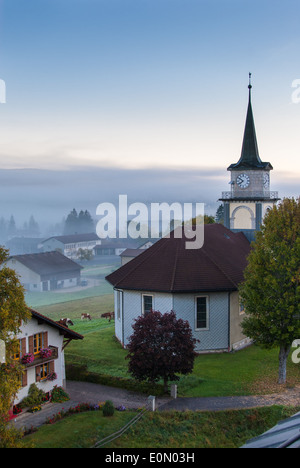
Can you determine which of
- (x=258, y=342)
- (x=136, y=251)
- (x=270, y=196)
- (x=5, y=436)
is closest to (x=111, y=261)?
(x=136, y=251)

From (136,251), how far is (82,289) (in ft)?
47.7

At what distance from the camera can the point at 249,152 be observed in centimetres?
4438

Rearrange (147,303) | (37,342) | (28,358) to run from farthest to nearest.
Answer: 1. (147,303)
2. (37,342)
3. (28,358)

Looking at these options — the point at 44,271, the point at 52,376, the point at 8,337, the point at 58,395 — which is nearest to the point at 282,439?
the point at 8,337

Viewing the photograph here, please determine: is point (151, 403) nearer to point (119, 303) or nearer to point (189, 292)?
point (189, 292)

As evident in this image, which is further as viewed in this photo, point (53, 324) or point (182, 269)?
point (182, 269)

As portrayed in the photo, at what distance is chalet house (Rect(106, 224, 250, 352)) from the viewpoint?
30500mm

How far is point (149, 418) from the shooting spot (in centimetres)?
1997

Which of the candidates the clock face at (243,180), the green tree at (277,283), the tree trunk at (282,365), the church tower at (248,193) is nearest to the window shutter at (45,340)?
the green tree at (277,283)

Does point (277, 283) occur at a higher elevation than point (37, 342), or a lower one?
higher

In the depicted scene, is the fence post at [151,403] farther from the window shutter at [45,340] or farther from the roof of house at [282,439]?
the roof of house at [282,439]

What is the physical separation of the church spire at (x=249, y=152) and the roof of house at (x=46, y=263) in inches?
2155

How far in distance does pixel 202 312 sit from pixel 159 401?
9.40 metres

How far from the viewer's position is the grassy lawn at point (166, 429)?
17500mm
